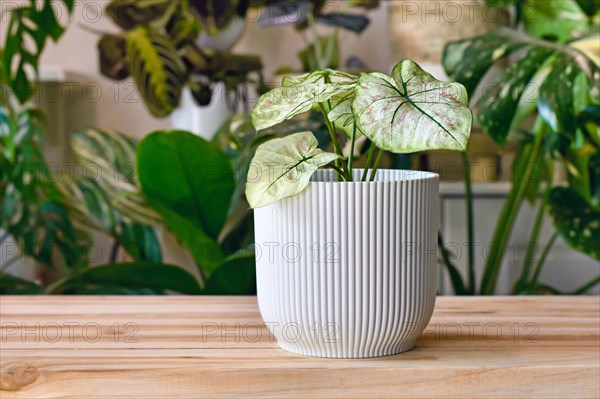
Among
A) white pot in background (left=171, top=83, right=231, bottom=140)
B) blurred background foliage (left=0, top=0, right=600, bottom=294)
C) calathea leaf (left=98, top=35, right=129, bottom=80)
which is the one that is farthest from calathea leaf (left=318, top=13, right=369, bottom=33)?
calathea leaf (left=98, top=35, right=129, bottom=80)

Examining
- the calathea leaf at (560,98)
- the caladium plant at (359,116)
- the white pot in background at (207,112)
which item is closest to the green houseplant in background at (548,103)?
the calathea leaf at (560,98)

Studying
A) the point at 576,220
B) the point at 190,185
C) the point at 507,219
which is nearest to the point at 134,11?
the point at 190,185

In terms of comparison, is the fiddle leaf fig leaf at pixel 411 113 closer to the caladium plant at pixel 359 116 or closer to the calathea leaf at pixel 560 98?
the caladium plant at pixel 359 116

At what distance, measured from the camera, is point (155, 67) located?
154cm

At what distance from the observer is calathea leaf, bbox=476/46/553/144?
929 millimetres

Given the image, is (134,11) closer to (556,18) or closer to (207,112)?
(207,112)

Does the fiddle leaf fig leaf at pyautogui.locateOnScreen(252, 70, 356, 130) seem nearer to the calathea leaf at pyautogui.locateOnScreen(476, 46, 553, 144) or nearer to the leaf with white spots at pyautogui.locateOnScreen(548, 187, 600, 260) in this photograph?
the calathea leaf at pyautogui.locateOnScreen(476, 46, 553, 144)

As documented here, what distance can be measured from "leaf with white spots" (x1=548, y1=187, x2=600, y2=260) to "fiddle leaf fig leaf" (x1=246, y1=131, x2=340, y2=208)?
2.53 feet

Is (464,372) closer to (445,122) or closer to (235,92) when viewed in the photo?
(445,122)

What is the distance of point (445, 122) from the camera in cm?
48

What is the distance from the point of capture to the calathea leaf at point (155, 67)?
1.53 meters

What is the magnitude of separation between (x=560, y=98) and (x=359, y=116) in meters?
0.50

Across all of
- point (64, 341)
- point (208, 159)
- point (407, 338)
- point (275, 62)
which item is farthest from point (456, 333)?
point (275, 62)

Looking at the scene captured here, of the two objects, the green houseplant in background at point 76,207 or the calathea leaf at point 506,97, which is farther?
the green houseplant in background at point 76,207
